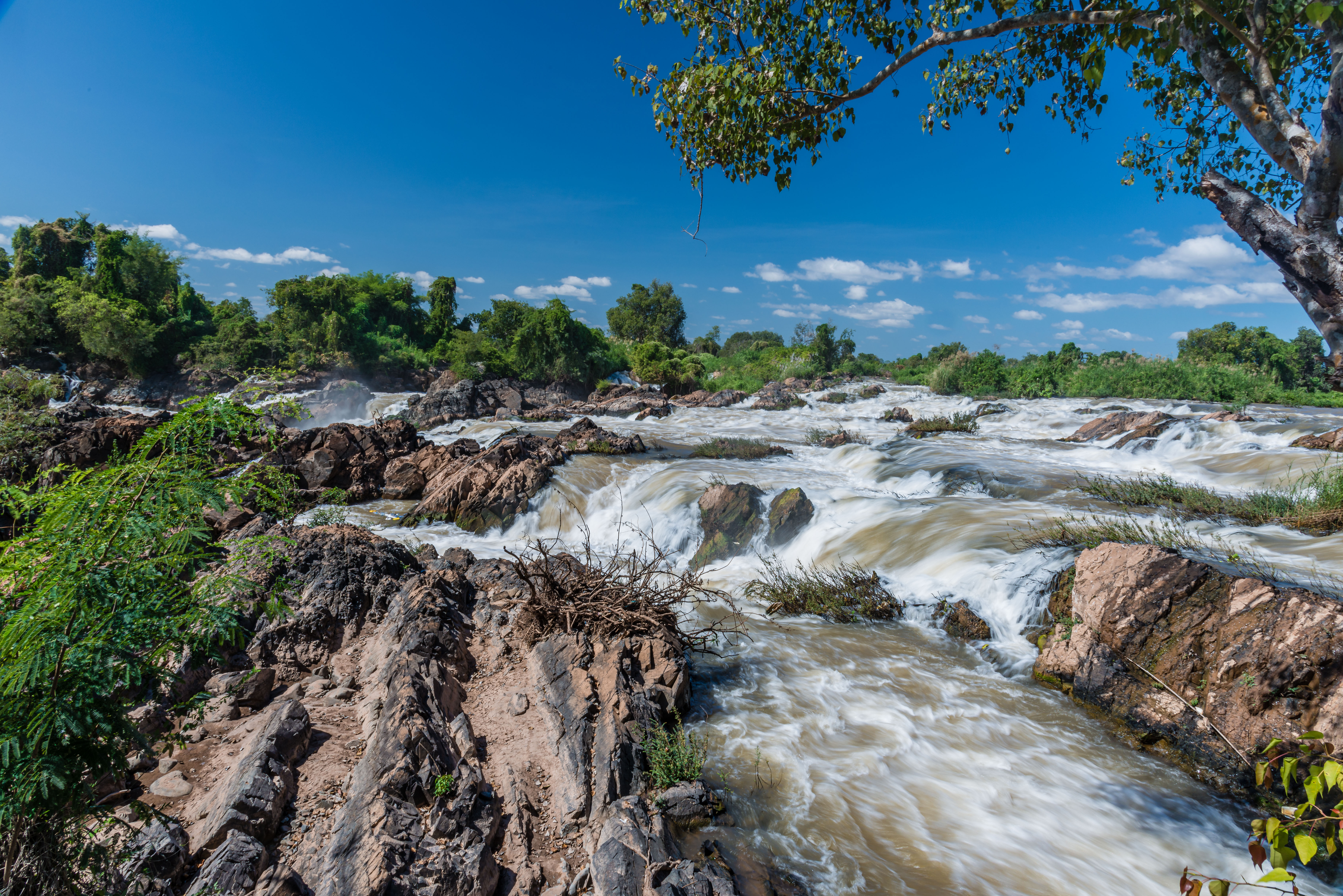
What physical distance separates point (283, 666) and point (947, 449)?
1521 cm

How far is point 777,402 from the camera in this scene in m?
31.0

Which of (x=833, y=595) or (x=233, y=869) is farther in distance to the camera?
(x=833, y=595)

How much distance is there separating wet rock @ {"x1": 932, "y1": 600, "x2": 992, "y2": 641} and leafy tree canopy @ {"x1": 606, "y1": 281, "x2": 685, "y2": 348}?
181 ft

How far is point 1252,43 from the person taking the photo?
117 inches

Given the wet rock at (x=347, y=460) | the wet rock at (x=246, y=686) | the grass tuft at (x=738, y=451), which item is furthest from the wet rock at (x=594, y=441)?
the wet rock at (x=246, y=686)

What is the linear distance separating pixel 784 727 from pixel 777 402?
26871 mm

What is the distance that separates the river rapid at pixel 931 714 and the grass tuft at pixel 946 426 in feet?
23.5

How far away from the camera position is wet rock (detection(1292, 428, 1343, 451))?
12.0 m

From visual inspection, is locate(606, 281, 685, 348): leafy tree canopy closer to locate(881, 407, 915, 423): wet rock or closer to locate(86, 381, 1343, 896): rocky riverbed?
locate(881, 407, 915, 423): wet rock

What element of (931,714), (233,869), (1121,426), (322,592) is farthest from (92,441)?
(1121,426)

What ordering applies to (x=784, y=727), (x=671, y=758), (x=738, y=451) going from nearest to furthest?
(x=671, y=758) → (x=784, y=727) → (x=738, y=451)

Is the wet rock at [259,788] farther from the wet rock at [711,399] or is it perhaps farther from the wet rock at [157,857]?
the wet rock at [711,399]

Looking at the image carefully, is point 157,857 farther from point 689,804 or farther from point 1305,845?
point 1305,845

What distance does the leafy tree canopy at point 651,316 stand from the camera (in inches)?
2437
